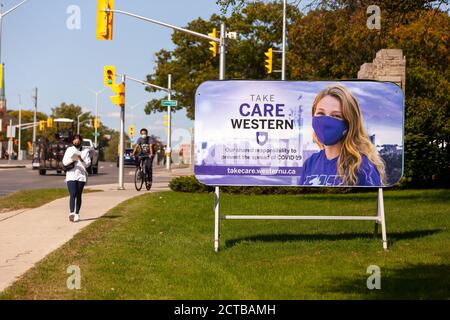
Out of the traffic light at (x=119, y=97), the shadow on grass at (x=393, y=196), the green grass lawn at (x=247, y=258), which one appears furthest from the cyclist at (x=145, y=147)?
the green grass lawn at (x=247, y=258)

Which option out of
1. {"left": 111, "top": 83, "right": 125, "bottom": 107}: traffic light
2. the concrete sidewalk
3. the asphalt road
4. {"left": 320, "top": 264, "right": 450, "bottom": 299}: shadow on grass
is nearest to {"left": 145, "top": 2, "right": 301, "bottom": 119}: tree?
the asphalt road

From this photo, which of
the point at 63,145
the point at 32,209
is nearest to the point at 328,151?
the point at 32,209

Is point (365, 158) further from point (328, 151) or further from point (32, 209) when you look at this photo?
point (32, 209)

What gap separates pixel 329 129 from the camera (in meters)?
11.2

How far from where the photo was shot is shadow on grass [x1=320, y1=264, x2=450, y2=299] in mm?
7609

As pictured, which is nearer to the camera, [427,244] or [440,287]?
[440,287]

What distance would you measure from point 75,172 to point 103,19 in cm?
921

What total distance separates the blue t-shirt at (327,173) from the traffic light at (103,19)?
43.0 feet

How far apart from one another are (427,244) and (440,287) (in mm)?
3192

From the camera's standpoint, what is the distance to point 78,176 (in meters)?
14.8

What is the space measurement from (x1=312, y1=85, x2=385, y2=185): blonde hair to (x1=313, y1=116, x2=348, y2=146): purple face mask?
0.20 ft

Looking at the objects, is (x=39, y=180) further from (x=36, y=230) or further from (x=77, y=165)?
(x=36, y=230)

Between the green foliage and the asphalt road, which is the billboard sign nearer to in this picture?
the green foliage
